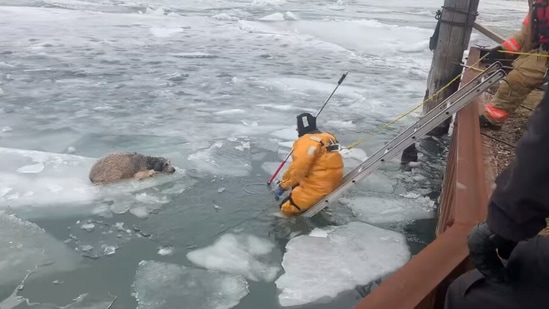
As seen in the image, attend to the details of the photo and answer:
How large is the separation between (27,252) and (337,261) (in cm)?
255

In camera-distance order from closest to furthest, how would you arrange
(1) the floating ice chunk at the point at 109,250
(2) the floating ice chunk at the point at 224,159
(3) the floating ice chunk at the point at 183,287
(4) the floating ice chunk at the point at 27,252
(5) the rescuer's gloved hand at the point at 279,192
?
1. (3) the floating ice chunk at the point at 183,287
2. (4) the floating ice chunk at the point at 27,252
3. (1) the floating ice chunk at the point at 109,250
4. (5) the rescuer's gloved hand at the point at 279,192
5. (2) the floating ice chunk at the point at 224,159

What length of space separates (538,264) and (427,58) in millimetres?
13082

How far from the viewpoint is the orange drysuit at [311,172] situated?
465 cm

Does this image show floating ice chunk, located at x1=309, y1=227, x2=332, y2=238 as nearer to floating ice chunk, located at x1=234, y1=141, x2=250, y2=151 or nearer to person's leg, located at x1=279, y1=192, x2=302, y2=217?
person's leg, located at x1=279, y1=192, x2=302, y2=217

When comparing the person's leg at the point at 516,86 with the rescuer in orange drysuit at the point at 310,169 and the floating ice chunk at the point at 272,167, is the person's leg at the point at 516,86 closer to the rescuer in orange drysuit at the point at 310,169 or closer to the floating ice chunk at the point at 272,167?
the rescuer in orange drysuit at the point at 310,169

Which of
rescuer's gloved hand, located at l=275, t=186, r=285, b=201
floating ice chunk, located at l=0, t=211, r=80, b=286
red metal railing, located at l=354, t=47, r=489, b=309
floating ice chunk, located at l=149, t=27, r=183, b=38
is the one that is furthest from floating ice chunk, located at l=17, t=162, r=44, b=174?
floating ice chunk, located at l=149, t=27, r=183, b=38

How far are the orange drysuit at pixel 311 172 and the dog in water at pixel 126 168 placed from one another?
1608mm

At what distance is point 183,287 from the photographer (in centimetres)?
376

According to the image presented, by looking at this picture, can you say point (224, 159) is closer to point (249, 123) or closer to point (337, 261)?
point (249, 123)

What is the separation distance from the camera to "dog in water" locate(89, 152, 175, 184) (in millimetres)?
5371

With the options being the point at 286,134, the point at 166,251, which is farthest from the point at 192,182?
the point at 286,134

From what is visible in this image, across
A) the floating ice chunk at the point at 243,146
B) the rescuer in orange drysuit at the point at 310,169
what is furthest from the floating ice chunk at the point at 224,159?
the rescuer in orange drysuit at the point at 310,169

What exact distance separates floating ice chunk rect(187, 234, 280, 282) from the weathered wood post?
2.54 m

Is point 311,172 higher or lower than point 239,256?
higher
